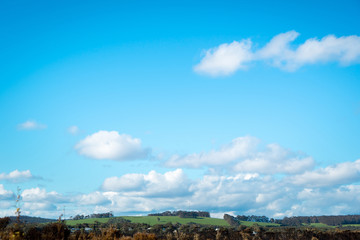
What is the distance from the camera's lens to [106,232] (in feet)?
78.8

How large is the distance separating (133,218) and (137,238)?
184557mm

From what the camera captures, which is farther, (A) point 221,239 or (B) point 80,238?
(A) point 221,239

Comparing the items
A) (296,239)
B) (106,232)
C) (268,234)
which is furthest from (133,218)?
(106,232)

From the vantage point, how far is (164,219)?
650 ft

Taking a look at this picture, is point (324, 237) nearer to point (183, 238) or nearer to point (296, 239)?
point (296, 239)

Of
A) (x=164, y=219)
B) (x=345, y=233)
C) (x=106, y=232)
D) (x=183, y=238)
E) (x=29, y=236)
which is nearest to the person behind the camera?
(x=29, y=236)

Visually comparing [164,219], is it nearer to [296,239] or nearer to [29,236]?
[296,239]

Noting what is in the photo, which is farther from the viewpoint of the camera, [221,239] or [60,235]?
[221,239]

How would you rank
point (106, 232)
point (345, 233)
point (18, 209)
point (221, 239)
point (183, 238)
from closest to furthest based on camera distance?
point (18, 209) → point (106, 232) → point (183, 238) → point (221, 239) → point (345, 233)

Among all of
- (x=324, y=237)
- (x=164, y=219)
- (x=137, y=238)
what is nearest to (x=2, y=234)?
(x=137, y=238)

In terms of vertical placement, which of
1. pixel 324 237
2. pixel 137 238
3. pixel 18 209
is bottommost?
pixel 324 237

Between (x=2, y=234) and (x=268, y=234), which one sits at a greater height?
(x=2, y=234)

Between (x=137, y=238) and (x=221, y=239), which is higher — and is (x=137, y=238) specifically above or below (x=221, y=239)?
above

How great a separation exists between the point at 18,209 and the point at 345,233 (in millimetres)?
103734
